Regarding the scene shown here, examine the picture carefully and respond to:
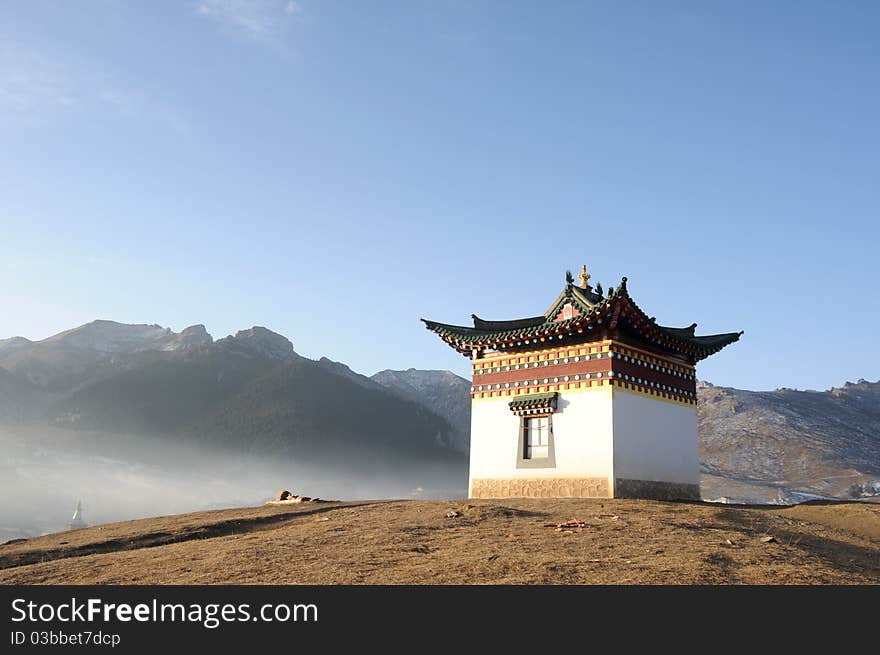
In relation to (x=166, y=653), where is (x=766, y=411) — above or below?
above

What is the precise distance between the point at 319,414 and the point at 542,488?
60.1m

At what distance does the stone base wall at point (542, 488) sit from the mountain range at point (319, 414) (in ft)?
137

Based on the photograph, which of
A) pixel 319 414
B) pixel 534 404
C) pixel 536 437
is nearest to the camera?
pixel 534 404

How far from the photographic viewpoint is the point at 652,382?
830 inches

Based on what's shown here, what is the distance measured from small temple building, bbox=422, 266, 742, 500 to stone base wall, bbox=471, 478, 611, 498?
0.03 m

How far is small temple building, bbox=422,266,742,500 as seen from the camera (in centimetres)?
1948

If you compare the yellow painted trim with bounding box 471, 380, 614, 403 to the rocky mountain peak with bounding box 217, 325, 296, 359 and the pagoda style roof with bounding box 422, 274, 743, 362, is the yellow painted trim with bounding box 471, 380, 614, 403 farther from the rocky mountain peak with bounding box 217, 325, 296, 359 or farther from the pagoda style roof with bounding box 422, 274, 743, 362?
the rocky mountain peak with bounding box 217, 325, 296, 359

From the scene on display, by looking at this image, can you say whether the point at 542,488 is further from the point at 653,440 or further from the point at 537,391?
the point at 653,440

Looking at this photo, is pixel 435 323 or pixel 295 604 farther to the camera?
pixel 435 323

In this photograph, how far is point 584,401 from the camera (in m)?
19.9

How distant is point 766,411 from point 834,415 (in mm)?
7811

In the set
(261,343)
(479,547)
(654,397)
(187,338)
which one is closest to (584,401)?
(654,397)

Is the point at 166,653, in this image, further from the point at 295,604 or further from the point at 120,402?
the point at 120,402

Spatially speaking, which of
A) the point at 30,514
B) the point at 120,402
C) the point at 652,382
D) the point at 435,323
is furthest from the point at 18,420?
the point at 652,382
